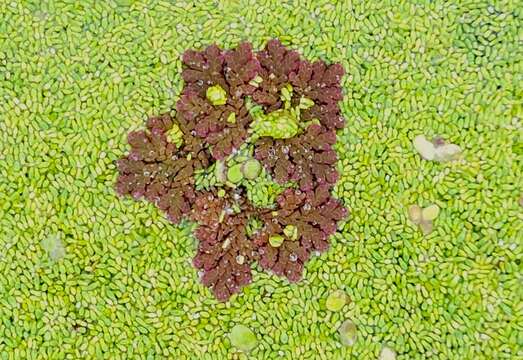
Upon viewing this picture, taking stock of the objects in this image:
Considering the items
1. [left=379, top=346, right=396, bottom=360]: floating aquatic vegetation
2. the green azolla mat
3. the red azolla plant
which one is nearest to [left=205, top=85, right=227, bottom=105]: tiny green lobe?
the red azolla plant

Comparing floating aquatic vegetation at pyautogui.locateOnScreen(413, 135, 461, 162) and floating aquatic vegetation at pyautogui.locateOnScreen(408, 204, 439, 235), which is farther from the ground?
floating aquatic vegetation at pyautogui.locateOnScreen(413, 135, 461, 162)

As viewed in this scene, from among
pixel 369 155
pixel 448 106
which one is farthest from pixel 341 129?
pixel 448 106

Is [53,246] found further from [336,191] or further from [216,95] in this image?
[336,191]

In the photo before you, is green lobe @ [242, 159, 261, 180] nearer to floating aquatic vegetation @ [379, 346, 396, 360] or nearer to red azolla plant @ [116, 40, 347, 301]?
red azolla plant @ [116, 40, 347, 301]

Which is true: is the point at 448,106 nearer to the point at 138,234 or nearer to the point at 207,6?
the point at 207,6

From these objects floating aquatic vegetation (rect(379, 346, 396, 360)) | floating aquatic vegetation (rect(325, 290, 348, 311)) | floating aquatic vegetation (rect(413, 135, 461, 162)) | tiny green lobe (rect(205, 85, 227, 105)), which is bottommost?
floating aquatic vegetation (rect(379, 346, 396, 360))
